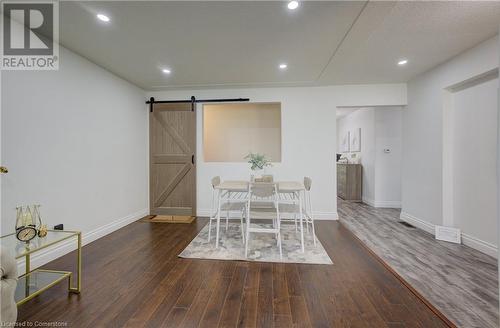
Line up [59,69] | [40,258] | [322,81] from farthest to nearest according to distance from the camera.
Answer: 1. [322,81]
2. [59,69]
3. [40,258]

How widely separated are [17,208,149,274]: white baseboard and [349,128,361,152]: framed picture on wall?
5.77 metres

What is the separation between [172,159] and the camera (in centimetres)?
412

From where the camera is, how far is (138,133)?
154 inches

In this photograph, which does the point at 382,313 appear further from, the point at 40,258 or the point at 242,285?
the point at 40,258

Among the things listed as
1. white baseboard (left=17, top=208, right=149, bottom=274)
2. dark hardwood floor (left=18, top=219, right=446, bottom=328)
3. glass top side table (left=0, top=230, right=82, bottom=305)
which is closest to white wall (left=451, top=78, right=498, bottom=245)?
dark hardwood floor (left=18, top=219, right=446, bottom=328)

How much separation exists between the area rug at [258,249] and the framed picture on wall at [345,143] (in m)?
4.28

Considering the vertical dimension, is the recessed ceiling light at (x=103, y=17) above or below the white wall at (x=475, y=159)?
above

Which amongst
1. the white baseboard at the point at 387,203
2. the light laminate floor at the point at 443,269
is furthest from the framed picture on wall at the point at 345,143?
the light laminate floor at the point at 443,269

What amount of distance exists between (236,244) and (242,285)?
0.90 m

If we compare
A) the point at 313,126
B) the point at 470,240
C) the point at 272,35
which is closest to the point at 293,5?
the point at 272,35

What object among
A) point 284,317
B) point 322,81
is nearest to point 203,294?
point 284,317

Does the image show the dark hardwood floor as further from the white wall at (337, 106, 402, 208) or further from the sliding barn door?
the white wall at (337, 106, 402, 208)

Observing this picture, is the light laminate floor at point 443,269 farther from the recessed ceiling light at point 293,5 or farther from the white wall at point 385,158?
the recessed ceiling light at point 293,5

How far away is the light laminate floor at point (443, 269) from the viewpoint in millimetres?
1597
